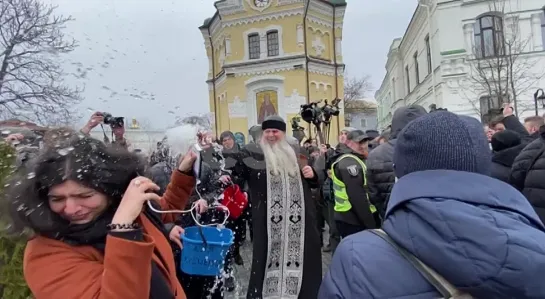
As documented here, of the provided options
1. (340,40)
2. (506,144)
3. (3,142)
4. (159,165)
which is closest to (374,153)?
(506,144)

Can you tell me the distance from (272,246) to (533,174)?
2249 mm

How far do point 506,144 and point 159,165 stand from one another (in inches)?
134

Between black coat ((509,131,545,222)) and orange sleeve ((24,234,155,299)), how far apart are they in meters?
3.08

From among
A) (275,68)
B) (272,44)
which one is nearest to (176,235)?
(275,68)

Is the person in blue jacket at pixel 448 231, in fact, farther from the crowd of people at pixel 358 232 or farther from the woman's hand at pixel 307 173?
the woman's hand at pixel 307 173

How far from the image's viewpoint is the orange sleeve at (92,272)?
1.59m

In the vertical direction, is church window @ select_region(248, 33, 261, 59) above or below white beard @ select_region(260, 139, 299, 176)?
above

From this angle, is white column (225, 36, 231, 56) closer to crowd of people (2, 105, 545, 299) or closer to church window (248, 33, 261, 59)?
church window (248, 33, 261, 59)

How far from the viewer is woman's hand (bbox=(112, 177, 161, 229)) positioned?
167 cm

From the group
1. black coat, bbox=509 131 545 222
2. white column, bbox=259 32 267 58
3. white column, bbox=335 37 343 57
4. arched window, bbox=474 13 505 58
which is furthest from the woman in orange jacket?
white column, bbox=335 37 343 57

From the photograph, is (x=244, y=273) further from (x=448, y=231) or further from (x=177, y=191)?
(x=448, y=231)

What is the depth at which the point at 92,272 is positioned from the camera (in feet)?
5.47

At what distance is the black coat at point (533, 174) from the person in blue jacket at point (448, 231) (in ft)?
8.48

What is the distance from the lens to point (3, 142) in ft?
8.97
